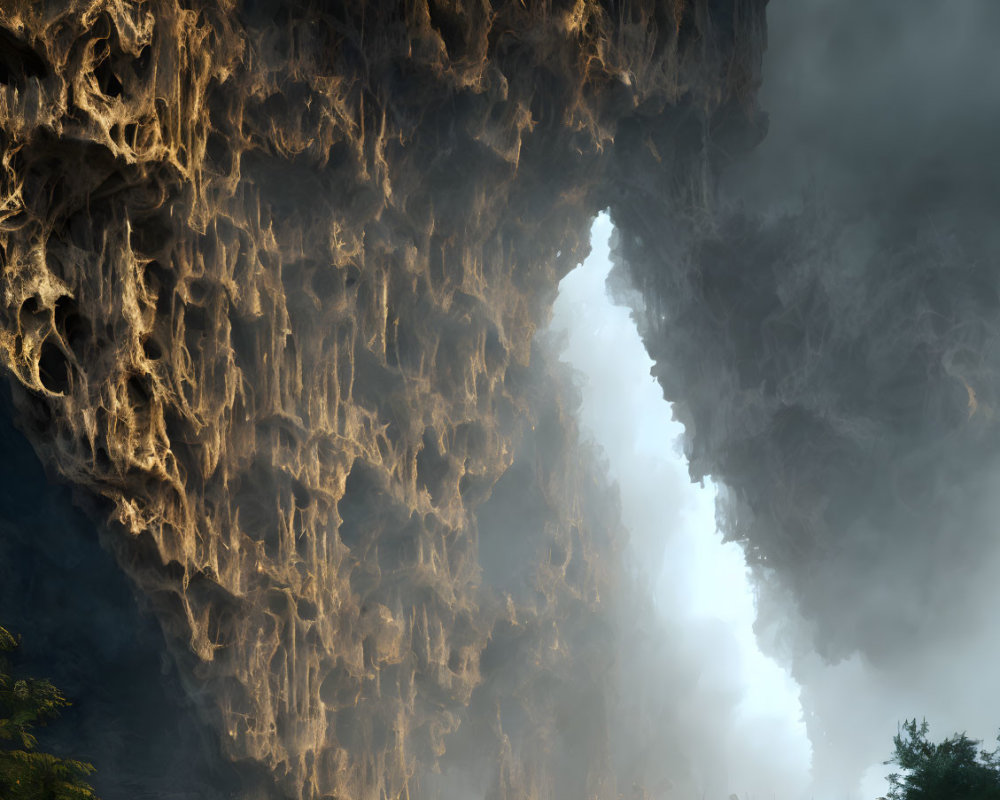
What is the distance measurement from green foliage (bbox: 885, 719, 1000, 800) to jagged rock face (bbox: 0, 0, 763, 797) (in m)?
7.98

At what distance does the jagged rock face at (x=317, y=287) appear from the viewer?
9.09 meters

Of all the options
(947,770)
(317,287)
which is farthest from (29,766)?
(947,770)

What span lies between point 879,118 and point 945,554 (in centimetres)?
837

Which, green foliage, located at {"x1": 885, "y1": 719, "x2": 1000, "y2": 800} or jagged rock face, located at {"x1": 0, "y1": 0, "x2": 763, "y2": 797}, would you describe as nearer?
green foliage, located at {"x1": 885, "y1": 719, "x2": 1000, "y2": 800}

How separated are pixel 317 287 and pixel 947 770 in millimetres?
9866

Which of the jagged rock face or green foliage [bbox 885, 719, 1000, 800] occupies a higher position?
the jagged rock face

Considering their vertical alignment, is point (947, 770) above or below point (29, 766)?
above

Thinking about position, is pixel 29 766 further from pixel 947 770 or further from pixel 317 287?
pixel 947 770

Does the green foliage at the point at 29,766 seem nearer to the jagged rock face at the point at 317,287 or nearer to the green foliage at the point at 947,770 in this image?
the jagged rock face at the point at 317,287

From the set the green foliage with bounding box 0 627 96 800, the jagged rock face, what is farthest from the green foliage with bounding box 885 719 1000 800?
the green foliage with bounding box 0 627 96 800

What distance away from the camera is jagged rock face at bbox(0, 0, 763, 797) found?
909 centimetres

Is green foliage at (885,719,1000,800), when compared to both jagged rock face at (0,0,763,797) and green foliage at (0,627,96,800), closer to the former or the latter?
jagged rock face at (0,0,763,797)

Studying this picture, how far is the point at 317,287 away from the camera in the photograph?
1266 cm

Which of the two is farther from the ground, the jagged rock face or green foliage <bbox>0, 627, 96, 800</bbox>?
the jagged rock face
